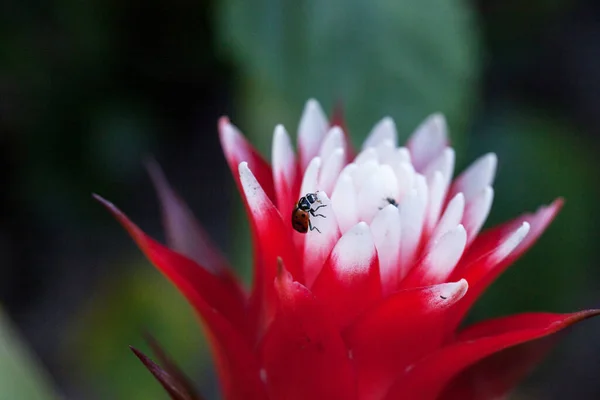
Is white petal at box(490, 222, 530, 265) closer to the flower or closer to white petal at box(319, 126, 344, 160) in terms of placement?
the flower

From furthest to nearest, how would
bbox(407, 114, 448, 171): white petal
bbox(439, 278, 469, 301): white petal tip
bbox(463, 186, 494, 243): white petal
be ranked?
bbox(407, 114, 448, 171): white petal
bbox(463, 186, 494, 243): white petal
bbox(439, 278, 469, 301): white petal tip

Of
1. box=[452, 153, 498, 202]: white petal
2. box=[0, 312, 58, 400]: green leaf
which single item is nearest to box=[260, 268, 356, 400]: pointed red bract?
→ box=[452, 153, 498, 202]: white petal

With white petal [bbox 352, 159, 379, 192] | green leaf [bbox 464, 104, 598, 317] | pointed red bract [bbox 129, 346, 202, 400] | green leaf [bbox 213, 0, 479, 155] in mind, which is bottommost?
pointed red bract [bbox 129, 346, 202, 400]

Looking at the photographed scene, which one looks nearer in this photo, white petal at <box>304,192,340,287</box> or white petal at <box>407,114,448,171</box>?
white petal at <box>304,192,340,287</box>

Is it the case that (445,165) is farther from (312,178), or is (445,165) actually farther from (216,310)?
(216,310)

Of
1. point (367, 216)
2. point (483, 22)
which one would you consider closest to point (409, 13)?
point (483, 22)

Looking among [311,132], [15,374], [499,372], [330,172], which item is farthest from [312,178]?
[15,374]
